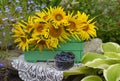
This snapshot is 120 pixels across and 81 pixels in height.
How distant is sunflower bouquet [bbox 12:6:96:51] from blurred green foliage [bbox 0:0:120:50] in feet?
1.60

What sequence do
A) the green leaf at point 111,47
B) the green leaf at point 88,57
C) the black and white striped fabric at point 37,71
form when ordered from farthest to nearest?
the green leaf at point 111,47
the green leaf at point 88,57
the black and white striped fabric at point 37,71

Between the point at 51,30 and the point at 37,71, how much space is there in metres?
0.37

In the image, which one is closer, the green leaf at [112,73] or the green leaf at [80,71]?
the green leaf at [112,73]

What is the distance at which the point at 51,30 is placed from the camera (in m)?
2.88

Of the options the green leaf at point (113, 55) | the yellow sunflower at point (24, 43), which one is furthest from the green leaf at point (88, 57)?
the yellow sunflower at point (24, 43)

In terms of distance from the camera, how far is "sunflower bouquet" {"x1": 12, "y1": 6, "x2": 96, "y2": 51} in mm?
2869

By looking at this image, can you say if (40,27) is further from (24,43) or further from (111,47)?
(111,47)

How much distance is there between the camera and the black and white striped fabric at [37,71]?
2840 millimetres

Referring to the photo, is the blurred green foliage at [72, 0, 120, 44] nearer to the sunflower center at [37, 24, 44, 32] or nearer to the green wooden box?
the green wooden box

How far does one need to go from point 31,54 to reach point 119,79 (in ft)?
2.63

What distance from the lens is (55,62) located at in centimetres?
287

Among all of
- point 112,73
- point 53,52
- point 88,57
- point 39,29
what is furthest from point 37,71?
point 112,73

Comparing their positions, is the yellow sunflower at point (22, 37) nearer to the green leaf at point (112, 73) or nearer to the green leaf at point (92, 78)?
the green leaf at point (92, 78)

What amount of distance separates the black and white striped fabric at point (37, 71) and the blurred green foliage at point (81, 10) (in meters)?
0.43
